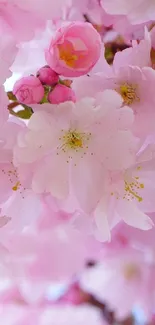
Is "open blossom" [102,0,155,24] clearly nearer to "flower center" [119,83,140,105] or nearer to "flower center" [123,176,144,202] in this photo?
"flower center" [119,83,140,105]

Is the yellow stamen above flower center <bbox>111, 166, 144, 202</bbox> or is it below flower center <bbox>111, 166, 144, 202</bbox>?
above

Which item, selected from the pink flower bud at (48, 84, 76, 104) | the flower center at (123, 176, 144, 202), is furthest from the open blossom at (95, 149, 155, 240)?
the pink flower bud at (48, 84, 76, 104)

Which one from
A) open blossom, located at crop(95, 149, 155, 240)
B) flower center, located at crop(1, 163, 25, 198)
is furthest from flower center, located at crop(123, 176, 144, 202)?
flower center, located at crop(1, 163, 25, 198)

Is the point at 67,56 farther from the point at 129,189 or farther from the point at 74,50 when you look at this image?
the point at 129,189

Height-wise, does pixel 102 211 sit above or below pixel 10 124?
below

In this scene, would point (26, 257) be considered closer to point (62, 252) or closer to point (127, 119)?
A: point (62, 252)

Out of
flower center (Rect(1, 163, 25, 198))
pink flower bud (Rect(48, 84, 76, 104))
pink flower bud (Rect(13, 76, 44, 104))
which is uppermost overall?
pink flower bud (Rect(13, 76, 44, 104))

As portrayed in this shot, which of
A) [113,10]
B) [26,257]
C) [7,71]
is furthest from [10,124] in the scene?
[26,257]
